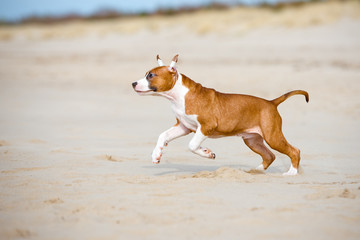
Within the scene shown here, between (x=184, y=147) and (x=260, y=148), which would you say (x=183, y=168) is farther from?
(x=184, y=147)

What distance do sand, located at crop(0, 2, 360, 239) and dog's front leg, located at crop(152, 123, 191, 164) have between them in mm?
268

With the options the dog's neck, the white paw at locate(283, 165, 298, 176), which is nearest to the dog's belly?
the dog's neck

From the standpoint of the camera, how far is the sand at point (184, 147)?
5.15 meters

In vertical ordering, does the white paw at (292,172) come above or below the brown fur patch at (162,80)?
below

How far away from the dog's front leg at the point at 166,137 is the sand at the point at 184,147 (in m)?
0.27

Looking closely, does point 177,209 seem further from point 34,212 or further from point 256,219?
point 34,212

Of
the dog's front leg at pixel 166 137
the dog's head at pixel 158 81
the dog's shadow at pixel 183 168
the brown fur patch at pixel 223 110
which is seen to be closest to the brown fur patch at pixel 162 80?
the dog's head at pixel 158 81

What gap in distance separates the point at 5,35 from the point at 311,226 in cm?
3491

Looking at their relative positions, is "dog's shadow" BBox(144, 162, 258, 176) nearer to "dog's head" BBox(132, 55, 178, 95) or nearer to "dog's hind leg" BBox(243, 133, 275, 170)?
"dog's hind leg" BBox(243, 133, 275, 170)

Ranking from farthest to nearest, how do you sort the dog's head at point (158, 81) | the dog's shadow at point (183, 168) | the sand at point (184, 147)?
the dog's shadow at point (183, 168)
the dog's head at point (158, 81)
the sand at point (184, 147)

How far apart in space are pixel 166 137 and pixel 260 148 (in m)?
1.35

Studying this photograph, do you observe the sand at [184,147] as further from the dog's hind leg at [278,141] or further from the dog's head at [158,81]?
the dog's head at [158,81]

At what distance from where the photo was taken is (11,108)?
43.9 ft

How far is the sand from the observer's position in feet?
16.9
